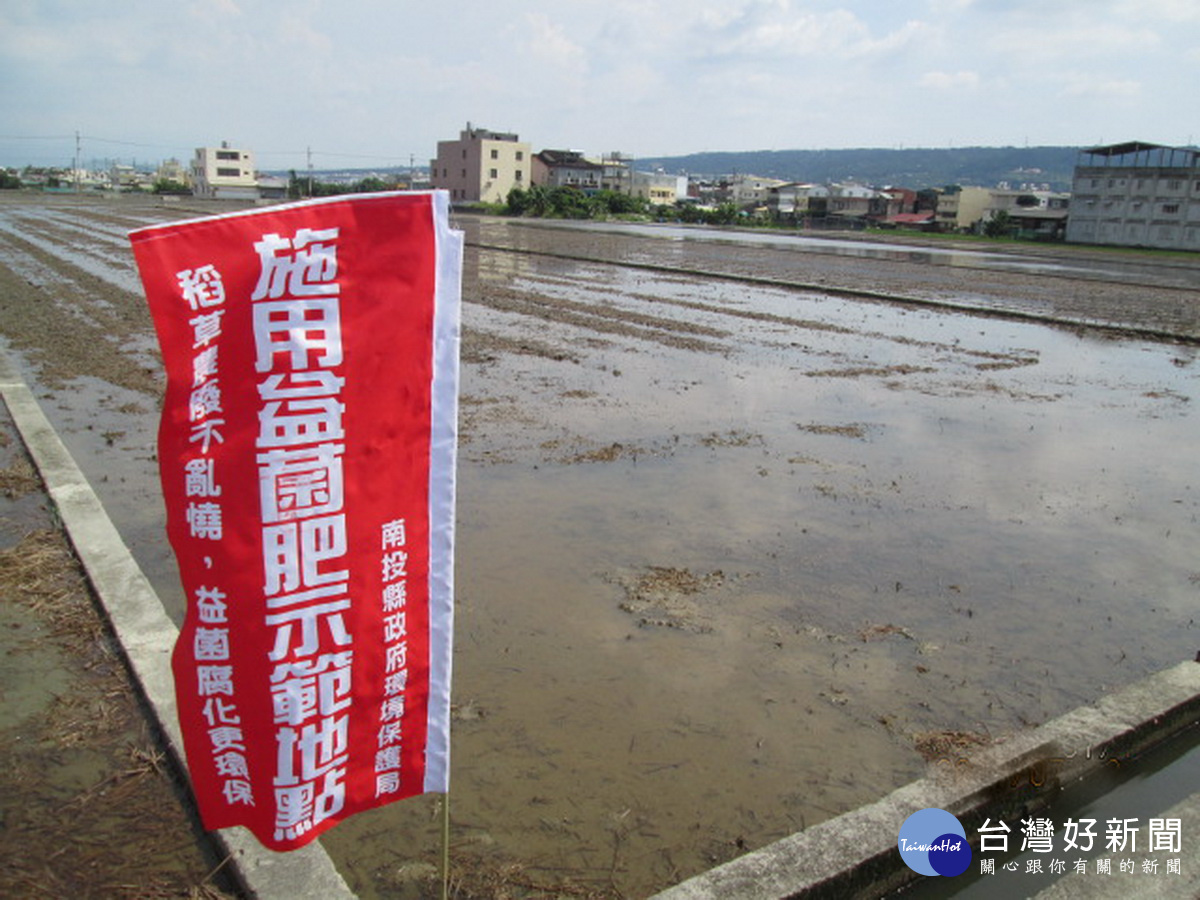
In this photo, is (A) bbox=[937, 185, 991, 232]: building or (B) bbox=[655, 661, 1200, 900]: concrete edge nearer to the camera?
(B) bbox=[655, 661, 1200, 900]: concrete edge

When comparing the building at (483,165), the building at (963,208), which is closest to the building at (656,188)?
the building at (483,165)

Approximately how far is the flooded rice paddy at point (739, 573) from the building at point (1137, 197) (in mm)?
51535

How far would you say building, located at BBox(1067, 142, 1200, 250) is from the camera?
53.0 m

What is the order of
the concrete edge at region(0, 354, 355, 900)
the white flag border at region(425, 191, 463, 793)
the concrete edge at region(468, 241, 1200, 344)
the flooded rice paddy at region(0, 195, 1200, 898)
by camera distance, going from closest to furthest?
the white flag border at region(425, 191, 463, 793) → the concrete edge at region(0, 354, 355, 900) → the flooded rice paddy at region(0, 195, 1200, 898) → the concrete edge at region(468, 241, 1200, 344)

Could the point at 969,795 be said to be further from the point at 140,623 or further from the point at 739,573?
the point at 140,623

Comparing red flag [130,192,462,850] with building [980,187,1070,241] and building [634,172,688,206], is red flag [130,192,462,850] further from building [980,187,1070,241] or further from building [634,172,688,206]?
building [634,172,688,206]

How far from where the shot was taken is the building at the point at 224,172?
9288 cm

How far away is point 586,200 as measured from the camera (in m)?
70.9

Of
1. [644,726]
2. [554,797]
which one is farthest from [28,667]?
[644,726]

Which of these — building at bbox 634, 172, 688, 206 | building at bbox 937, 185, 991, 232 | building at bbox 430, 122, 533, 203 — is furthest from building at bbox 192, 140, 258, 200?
building at bbox 937, 185, 991, 232

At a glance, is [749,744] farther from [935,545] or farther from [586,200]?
[586,200]

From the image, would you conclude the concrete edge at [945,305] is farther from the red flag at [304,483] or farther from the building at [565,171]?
the building at [565,171]

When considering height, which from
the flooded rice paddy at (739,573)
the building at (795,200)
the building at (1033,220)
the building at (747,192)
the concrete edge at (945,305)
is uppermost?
the building at (747,192)

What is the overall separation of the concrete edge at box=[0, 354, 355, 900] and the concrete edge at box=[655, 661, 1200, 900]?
44.6 inches
